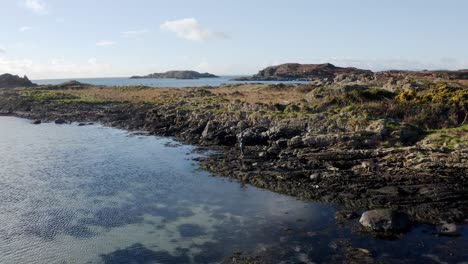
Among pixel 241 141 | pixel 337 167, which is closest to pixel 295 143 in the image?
pixel 241 141

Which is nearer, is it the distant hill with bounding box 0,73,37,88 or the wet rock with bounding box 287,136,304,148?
the wet rock with bounding box 287,136,304,148

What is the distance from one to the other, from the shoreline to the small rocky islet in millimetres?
82

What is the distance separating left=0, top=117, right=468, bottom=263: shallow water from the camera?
21.9 meters

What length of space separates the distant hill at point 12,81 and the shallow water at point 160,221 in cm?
11236

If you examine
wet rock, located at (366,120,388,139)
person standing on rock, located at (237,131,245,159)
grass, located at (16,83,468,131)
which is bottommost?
person standing on rock, located at (237,131,245,159)

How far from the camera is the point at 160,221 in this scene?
2686 centimetres

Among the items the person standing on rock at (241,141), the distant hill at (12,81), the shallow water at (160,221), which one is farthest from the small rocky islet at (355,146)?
the distant hill at (12,81)

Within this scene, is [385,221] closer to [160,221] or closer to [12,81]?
[160,221]

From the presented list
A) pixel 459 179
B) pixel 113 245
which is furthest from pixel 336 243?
pixel 459 179

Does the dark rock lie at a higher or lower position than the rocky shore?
lower

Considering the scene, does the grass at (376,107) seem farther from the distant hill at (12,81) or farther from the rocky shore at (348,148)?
the distant hill at (12,81)

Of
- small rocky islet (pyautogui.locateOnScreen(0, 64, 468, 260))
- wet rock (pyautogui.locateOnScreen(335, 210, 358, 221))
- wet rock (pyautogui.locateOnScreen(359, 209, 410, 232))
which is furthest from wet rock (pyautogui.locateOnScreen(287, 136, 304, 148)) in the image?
wet rock (pyautogui.locateOnScreen(359, 209, 410, 232))

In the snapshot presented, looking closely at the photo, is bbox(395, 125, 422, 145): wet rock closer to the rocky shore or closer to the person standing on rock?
the rocky shore

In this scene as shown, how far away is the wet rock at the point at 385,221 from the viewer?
2395 centimetres
